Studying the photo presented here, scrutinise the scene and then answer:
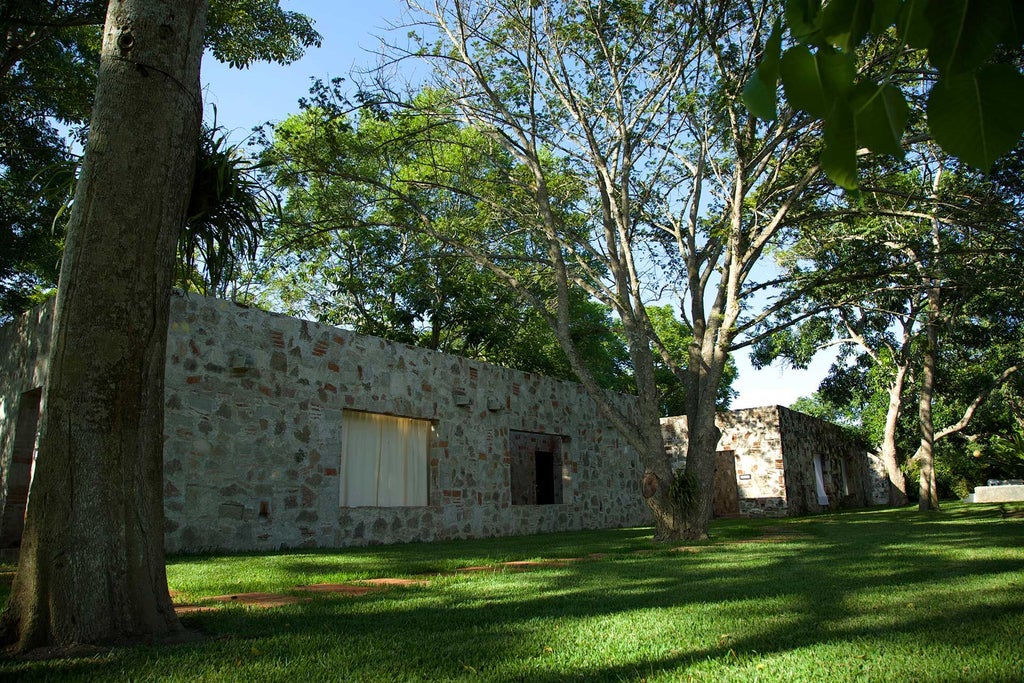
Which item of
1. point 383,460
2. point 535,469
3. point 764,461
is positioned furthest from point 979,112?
point 764,461

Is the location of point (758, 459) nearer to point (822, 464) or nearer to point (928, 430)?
point (928, 430)

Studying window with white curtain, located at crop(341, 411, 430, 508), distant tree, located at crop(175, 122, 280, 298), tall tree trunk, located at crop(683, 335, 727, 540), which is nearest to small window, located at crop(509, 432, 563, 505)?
window with white curtain, located at crop(341, 411, 430, 508)

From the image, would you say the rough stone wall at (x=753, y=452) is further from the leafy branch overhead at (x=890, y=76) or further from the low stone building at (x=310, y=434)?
the leafy branch overhead at (x=890, y=76)

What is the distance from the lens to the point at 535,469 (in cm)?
1358

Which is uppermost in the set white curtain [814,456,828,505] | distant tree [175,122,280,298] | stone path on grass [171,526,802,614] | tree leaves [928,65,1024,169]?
distant tree [175,122,280,298]

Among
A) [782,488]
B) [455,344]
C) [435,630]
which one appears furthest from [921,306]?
[435,630]

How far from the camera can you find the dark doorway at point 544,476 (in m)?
13.7

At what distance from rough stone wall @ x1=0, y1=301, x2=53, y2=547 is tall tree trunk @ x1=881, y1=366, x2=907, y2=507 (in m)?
17.6

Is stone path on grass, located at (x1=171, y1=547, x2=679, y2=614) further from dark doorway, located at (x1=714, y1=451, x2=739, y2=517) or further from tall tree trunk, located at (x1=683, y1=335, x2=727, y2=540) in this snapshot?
dark doorway, located at (x1=714, y1=451, x2=739, y2=517)

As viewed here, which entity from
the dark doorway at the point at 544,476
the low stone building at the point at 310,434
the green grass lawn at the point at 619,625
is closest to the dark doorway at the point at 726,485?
Answer: the dark doorway at the point at 544,476

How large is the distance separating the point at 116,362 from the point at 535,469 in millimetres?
11058

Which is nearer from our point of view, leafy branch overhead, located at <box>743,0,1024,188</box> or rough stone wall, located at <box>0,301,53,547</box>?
leafy branch overhead, located at <box>743,0,1024,188</box>

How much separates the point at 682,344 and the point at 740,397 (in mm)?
4823

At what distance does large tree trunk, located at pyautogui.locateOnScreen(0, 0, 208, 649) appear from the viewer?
109 inches
